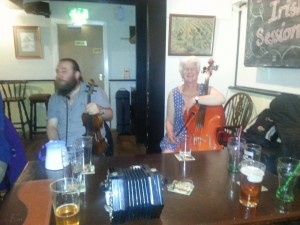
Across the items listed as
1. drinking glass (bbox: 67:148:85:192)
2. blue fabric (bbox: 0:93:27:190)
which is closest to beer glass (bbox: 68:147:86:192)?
drinking glass (bbox: 67:148:85:192)

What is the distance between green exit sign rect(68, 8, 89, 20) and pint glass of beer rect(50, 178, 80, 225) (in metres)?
4.34

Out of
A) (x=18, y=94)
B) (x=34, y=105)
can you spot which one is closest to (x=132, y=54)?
(x=34, y=105)

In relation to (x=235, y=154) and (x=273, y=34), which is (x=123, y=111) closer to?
(x=273, y=34)

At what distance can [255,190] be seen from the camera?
899mm

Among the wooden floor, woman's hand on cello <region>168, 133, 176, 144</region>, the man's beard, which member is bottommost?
the wooden floor

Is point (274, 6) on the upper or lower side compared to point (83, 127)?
upper

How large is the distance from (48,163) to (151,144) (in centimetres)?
169

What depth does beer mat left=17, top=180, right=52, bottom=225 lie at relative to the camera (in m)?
0.85

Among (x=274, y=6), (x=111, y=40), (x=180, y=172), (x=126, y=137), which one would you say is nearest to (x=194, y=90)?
(x=274, y=6)

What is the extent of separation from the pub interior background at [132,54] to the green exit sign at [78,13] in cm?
8

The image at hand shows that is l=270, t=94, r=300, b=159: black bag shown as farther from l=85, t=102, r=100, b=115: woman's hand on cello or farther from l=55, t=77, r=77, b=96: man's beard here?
l=55, t=77, r=77, b=96: man's beard

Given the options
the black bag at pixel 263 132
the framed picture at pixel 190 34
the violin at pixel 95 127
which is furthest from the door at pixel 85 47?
the black bag at pixel 263 132

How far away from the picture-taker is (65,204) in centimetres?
84

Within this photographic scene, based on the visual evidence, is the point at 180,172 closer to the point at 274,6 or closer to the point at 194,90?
the point at 194,90
